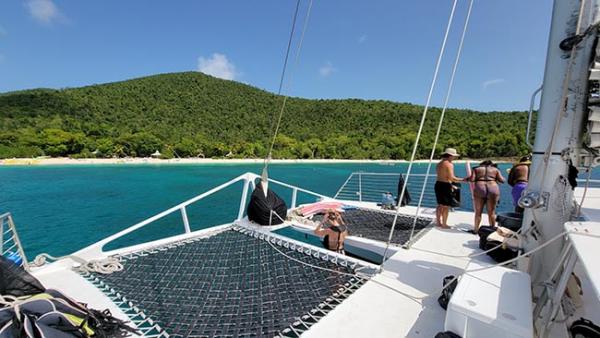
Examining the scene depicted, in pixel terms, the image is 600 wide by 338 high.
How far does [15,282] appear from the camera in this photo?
1.55m

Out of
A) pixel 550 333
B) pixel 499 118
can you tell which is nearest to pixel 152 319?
pixel 550 333

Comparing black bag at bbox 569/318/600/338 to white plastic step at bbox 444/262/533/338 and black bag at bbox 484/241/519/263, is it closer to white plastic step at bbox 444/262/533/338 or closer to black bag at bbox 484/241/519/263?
white plastic step at bbox 444/262/533/338

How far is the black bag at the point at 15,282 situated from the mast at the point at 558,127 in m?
3.29

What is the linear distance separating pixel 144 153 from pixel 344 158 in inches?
1580

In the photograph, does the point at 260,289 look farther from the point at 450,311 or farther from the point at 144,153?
the point at 144,153

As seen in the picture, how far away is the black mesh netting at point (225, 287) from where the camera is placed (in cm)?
180

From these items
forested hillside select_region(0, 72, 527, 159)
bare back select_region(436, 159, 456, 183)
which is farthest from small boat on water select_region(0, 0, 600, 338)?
forested hillside select_region(0, 72, 527, 159)

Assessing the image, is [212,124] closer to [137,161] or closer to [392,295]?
[137,161]

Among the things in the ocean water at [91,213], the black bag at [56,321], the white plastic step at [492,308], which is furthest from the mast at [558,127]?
the ocean water at [91,213]

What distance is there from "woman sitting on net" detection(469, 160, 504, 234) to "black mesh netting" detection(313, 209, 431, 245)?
2.66 feet

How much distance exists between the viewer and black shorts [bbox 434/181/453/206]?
382 cm

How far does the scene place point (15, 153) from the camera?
36094 mm

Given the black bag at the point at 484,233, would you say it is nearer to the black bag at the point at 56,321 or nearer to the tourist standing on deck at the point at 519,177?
the tourist standing on deck at the point at 519,177

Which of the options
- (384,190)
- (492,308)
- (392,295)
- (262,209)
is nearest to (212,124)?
(384,190)
